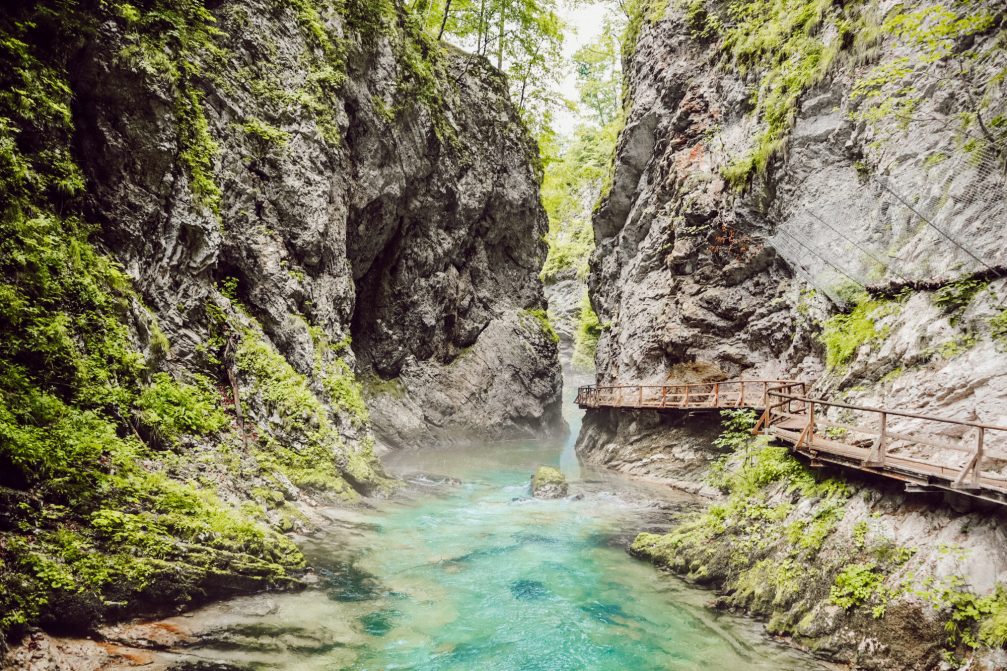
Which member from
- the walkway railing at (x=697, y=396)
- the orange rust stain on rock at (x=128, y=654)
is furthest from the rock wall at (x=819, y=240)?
the orange rust stain on rock at (x=128, y=654)

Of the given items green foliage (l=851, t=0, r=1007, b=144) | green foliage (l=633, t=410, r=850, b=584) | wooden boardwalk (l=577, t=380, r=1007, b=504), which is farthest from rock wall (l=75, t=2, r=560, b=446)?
green foliage (l=851, t=0, r=1007, b=144)

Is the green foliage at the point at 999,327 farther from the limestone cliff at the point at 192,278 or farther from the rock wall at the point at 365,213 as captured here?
Result: the rock wall at the point at 365,213

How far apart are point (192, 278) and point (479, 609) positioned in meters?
8.49

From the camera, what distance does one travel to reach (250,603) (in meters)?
6.44

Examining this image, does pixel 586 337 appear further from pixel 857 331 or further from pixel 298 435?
pixel 298 435

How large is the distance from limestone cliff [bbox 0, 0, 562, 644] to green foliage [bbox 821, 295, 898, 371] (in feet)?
35.1

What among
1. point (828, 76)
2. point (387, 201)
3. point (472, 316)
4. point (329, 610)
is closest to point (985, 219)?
point (828, 76)

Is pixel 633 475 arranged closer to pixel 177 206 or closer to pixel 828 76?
pixel 828 76

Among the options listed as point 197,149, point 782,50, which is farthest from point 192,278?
point 782,50

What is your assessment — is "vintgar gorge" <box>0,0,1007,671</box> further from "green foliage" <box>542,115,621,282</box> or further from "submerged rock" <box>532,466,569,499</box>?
"green foliage" <box>542,115,621,282</box>

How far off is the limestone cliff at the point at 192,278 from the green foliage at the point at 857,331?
1071 cm

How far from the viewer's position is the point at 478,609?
7492 mm

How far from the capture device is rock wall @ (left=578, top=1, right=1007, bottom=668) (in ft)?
23.1

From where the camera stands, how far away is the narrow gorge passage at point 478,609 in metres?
5.90
